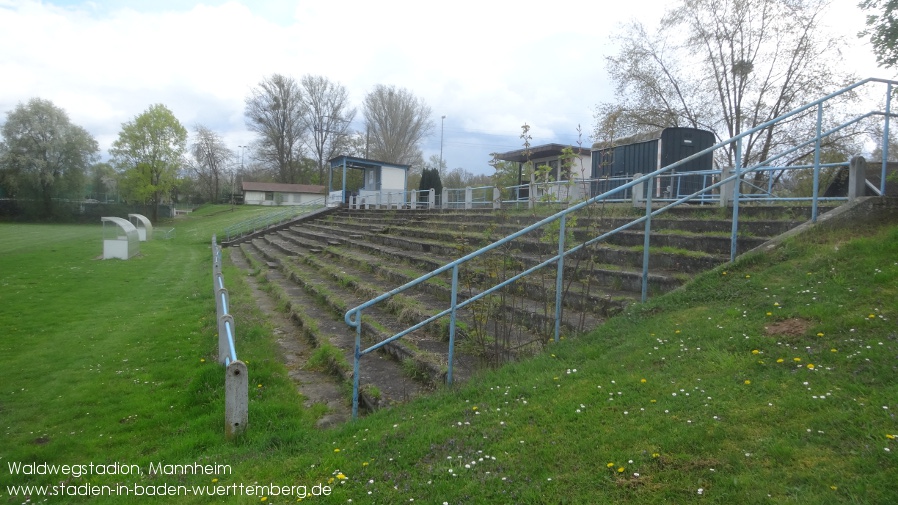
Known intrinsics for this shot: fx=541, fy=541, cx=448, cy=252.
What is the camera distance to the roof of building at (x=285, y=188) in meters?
63.4

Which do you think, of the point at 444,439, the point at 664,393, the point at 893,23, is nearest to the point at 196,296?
the point at 444,439

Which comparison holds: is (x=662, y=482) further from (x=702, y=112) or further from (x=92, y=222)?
(x=92, y=222)

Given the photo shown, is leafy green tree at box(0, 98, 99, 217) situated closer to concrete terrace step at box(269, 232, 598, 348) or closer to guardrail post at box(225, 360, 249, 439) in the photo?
concrete terrace step at box(269, 232, 598, 348)

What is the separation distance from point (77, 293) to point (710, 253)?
556 inches

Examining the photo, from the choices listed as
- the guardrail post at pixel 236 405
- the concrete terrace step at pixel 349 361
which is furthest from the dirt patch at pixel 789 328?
the guardrail post at pixel 236 405

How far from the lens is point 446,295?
7.67m

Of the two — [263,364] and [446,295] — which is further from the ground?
[446,295]

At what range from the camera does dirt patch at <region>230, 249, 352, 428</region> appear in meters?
5.09

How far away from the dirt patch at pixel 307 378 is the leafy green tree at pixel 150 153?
46629mm

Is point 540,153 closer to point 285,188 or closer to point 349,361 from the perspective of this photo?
point 349,361

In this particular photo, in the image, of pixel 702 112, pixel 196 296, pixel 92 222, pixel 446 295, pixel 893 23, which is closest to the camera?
pixel 446 295

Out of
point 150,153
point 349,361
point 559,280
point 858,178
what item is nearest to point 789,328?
A: point 559,280

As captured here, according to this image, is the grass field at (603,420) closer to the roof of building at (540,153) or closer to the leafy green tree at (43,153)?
the roof of building at (540,153)

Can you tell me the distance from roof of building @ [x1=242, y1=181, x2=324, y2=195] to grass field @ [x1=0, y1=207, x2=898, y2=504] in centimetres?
5897
